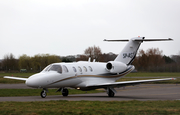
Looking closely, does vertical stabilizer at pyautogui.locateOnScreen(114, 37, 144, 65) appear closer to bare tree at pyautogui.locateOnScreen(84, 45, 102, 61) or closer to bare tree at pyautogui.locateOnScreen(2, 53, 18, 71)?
bare tree at pyautogui.locateOnScreen(84, 45, 102, 61)

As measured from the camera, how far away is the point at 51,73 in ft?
61.4

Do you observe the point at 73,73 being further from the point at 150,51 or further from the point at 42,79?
the point at 150,51

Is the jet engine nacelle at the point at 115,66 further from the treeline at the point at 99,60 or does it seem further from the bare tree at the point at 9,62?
the bare tree at the point at 9,62

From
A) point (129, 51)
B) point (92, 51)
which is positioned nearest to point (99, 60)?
point (92, 51)

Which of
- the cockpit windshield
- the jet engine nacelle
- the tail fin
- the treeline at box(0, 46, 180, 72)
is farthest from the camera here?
the treeline at box(0, 46, 180, 72)

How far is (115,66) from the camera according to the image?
22281mm

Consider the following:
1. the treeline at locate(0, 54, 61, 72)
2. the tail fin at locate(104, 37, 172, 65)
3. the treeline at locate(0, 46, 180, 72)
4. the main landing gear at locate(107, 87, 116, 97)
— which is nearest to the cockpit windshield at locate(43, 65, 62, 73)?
the main landing gear at locate(107, 87, 116, 97)

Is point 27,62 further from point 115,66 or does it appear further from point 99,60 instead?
point 115,66

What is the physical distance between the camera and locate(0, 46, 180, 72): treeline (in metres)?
75.8

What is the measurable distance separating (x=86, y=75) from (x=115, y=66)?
278 centimetres

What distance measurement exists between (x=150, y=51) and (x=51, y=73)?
7977 cm

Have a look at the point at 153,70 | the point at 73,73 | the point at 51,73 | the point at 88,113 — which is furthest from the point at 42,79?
the point at 153,70

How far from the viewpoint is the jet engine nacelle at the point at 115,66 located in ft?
72.8

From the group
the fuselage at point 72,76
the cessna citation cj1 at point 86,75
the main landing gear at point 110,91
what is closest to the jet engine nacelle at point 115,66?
→ the cessna citation cj1 at point 86,75
